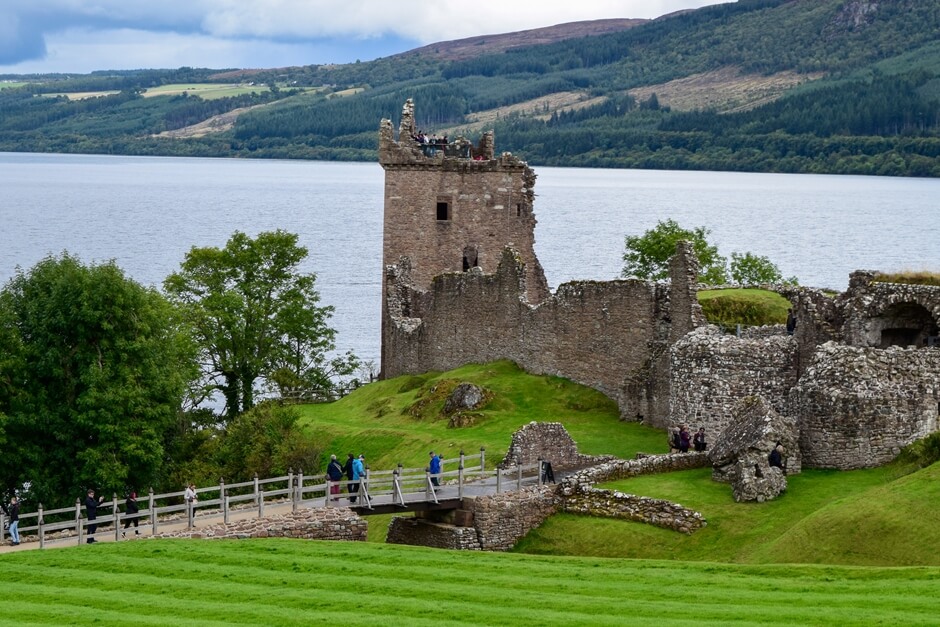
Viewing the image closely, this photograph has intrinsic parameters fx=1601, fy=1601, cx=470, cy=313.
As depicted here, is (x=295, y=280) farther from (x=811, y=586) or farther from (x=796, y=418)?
(x=811, y=586)

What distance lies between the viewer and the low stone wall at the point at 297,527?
36125mm

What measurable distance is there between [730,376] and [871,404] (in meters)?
5.05

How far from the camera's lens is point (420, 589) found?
2941 cm

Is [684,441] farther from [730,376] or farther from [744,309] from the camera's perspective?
[744,309]

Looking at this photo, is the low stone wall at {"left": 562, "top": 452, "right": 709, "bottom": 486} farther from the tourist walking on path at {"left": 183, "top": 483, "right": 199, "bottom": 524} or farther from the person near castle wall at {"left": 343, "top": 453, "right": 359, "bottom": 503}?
the tourist walking on path at {"left": 183, "top": 483, "right": 199, "bottom": 524}

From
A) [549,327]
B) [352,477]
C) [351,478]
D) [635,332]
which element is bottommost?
[351,478]

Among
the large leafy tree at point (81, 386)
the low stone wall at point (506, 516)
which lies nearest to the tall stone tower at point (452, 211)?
the large leafy tree at point (81, 386)

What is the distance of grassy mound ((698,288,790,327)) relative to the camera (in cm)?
5122

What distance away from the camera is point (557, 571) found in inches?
1242

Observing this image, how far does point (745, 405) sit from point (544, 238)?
444 ft

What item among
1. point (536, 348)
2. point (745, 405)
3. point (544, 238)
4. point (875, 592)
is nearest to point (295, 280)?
point (536, 348)

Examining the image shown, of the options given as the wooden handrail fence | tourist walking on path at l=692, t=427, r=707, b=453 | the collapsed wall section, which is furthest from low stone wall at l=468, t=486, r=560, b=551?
the collapsed wall section

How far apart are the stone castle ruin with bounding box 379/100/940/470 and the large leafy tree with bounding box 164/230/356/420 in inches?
320

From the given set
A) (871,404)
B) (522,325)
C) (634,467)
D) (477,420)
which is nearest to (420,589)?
(634,467)
